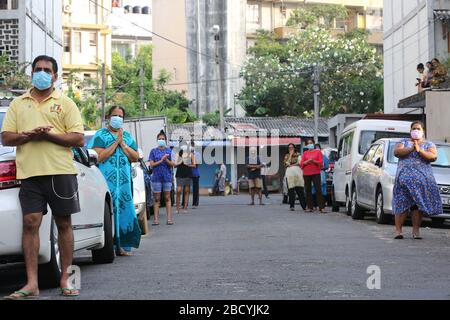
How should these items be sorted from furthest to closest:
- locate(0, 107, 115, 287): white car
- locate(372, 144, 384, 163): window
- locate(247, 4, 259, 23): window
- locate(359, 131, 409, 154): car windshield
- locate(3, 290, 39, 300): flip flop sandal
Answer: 1. locate(247, 4, 259, 23): window
2. locate(359, 131, 409, 154): car windshield
3. locate(372, 144, 384, 163): window
4. locate(0, 107, 115, 287): white car
5. locate(3, 290, 39, 300): flip flop sandal

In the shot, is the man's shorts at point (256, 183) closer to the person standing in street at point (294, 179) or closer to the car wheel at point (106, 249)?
the person standing in street at point (294, 179)

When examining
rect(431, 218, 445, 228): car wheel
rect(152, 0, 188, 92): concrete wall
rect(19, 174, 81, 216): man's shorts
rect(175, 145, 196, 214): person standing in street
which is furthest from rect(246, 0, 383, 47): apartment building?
rect(19, 174, 81, 216): man's shorts

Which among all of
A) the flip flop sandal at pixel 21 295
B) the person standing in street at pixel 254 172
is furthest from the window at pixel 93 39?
the flip flop sandal at pixel 21 295

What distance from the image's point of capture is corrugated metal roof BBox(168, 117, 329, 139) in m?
56.3

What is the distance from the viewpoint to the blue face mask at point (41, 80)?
8.10m

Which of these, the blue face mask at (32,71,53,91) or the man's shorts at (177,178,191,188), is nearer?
the blue face mask at (32,71,53,91)

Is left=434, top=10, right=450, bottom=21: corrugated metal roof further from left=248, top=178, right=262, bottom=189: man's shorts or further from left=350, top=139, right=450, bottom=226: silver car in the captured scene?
left=350, top=139, right=450, bottom=226: silver car

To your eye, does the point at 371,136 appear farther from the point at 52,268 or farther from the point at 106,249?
the point at 52,268

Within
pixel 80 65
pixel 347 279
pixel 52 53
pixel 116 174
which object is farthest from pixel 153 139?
pixel 80 65

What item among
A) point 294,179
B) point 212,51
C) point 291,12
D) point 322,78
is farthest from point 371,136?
point 291,12

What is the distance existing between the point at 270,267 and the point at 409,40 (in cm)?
3044

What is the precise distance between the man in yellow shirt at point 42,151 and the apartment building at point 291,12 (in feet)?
212

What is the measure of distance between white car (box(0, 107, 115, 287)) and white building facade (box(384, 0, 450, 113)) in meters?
25.9

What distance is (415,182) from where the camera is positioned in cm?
1435
